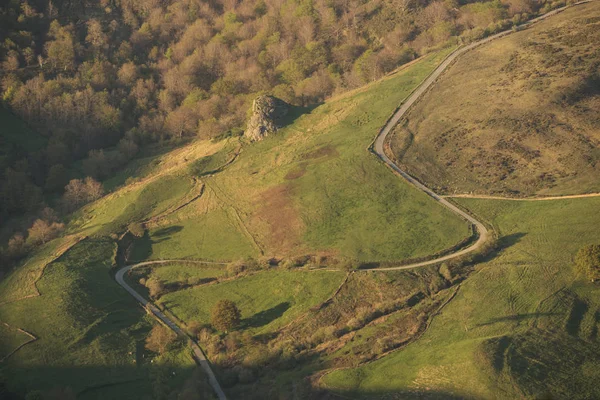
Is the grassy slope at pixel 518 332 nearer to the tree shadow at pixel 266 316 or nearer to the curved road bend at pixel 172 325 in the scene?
the curved road bend at pixel 172 325

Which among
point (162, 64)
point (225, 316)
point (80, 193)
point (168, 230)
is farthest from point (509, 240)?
point (162, 64)

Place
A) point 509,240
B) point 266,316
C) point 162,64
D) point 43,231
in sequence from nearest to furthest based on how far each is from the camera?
point 266,316, point 509,240, point 43,231, point 162,64

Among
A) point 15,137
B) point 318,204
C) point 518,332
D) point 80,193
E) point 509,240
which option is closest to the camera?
point 518,332

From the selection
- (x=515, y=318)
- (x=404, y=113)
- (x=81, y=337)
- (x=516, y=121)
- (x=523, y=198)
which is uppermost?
(x=404, y=113)

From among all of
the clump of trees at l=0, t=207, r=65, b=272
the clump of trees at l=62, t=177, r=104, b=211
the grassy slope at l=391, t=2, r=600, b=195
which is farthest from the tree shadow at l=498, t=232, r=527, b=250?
the clump of trees at l=62, t=177, r=104, b=211

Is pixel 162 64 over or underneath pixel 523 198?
over

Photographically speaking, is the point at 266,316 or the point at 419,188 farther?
the point at 419,188

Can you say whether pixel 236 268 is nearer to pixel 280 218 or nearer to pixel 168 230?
pixel 280 218
